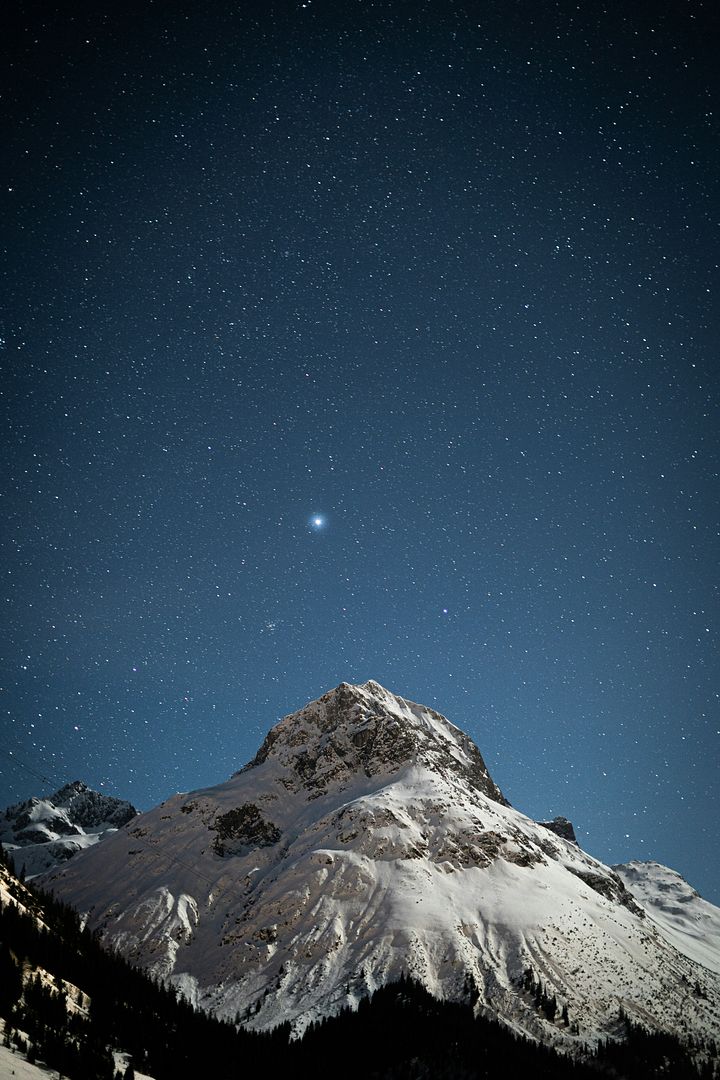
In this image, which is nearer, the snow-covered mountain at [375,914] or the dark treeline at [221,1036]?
the dark treeline at [221,1036]

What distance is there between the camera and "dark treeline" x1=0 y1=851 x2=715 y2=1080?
39.5 meters

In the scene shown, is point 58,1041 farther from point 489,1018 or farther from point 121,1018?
point 489,1018

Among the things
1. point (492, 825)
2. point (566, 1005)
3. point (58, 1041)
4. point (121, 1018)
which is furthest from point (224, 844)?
point (58, 1041)

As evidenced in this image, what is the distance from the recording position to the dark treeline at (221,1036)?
39.5 m

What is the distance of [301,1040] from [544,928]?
62276 millimetres

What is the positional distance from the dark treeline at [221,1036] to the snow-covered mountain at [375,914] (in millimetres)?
11106

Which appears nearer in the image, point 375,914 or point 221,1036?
point 221,1036

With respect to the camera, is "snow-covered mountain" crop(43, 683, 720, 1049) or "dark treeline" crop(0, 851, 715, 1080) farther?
"snow-covered mountain" crop(43, 683, 720, 1049)

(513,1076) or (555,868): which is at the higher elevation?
(555,868)

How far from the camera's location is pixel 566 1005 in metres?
105

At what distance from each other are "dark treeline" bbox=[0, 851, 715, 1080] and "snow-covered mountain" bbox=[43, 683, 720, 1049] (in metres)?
11.1

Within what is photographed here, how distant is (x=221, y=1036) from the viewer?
73000mm

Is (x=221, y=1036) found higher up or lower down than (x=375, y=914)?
lower down

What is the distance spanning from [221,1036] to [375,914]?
63323mm
